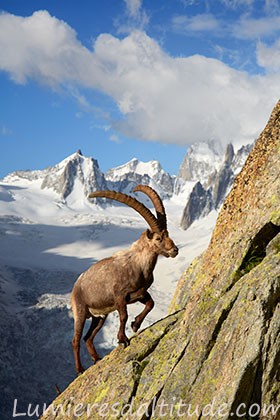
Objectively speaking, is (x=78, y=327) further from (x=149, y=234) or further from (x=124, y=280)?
(x=149, y=234)

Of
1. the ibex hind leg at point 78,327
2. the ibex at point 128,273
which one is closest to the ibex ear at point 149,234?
the ibex at point 128,273

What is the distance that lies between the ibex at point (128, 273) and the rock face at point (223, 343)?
3.71ft

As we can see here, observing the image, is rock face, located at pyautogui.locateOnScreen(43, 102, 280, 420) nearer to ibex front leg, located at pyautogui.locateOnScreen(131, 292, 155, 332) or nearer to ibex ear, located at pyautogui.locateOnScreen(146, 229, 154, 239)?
ibex front leg, located at pyautogui.locateOnScreen(131, 292, 155, 332)

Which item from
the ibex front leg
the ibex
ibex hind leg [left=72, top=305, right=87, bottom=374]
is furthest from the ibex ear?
ibex hind leg [left=72, top=305, right=87, bottom=374]

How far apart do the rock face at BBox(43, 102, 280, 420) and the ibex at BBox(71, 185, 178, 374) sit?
113cm

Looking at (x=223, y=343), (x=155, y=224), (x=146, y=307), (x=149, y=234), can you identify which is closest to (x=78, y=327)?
(x=146, y=307)

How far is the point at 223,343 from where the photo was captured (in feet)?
31.1

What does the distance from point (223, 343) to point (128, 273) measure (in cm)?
400

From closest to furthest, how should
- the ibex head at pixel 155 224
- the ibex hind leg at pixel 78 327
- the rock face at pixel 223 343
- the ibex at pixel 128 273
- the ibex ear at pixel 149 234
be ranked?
the rock face at pixel 223 343 → the ibex head at pixel 155 224 → the ibex at pixel 128 273 → the ibex ear at pixel 149 234 → the ibex hind leg at pixel 78 327

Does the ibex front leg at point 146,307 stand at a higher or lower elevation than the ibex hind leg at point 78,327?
higher

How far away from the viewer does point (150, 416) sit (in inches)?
404

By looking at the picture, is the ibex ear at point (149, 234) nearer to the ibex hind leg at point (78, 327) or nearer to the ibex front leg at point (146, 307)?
the ibex front leg at point (146, 307)

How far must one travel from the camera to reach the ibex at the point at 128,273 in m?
12.4

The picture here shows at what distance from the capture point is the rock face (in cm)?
875
